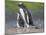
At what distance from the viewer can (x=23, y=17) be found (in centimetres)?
135

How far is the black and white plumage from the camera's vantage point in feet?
4.41

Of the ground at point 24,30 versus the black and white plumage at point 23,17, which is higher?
the black and white plumage at point 23,17

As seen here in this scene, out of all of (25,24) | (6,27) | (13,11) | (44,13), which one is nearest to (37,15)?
(44,13)

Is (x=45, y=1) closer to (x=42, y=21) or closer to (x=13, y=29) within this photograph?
(x=42, y=21)

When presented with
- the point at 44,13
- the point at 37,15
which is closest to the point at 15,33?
the point at 37,15

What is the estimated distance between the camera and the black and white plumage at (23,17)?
134 cm

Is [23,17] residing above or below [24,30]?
above

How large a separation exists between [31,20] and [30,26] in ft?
0.29

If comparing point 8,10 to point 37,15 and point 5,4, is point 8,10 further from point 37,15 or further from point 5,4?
point 37,15

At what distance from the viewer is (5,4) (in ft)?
4.31

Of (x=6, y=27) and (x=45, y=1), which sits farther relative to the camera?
(x=45, y=1)

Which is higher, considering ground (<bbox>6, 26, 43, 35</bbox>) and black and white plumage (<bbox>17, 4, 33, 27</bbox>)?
black and white plumage (<bbox>17, 4, 33, 27</bbox>)

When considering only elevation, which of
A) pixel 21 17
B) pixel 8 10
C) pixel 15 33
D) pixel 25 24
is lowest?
pixel 15 33

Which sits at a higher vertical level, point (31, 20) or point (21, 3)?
point (21, 3)
